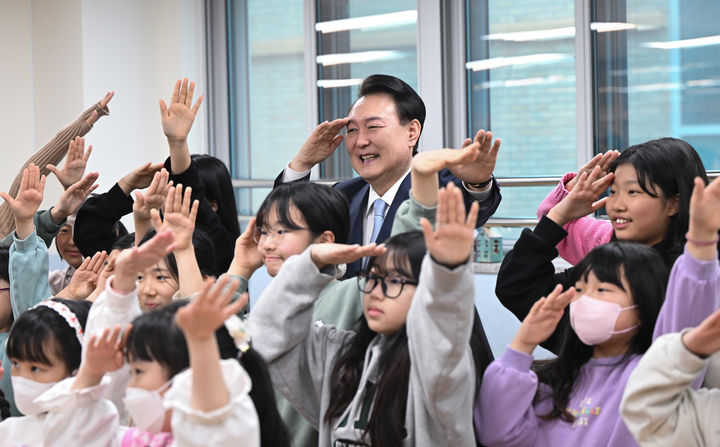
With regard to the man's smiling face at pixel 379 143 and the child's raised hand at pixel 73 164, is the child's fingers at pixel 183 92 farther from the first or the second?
the man's smiling face at pixel 379 143

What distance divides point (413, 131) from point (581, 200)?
726mm

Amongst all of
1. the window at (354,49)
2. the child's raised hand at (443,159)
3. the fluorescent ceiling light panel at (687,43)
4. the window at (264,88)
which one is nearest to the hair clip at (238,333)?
the child's raised hand at (443,159)

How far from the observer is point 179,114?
2758 mm

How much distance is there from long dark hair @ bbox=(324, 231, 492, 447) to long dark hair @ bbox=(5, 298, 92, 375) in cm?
64

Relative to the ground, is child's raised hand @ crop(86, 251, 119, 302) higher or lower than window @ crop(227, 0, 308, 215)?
lower

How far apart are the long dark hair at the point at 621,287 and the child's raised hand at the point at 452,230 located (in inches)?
18.2

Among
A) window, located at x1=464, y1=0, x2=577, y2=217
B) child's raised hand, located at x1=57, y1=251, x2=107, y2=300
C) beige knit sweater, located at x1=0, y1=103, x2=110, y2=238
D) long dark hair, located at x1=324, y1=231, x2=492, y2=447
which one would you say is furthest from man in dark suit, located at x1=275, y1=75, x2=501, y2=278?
window, located at x1=464, y1=0, x2=577, y2=217

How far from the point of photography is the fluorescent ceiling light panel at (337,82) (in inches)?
174

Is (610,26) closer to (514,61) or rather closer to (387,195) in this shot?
(514,61)

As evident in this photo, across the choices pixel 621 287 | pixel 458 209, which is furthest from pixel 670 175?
pixel 458 209

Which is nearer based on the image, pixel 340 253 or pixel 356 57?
pixel 340 253

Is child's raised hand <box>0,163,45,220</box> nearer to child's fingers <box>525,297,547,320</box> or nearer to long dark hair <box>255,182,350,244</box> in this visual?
long dark hair <box>255,182,350,244</box>

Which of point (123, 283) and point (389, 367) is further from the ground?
point (123, 283)

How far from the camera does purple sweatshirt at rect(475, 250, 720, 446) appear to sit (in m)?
1.61
